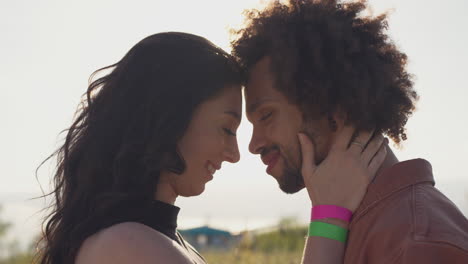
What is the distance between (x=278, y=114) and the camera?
10.9 ft

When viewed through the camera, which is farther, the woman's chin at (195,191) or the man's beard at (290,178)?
the man's beard at (290,178)

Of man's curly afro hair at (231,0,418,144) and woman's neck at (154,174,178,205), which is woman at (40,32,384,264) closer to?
woman's neck at (154,174,178,205)

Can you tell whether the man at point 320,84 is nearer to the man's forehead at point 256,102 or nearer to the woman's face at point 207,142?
the man's forehead at point 256,102

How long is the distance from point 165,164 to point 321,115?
80 cm

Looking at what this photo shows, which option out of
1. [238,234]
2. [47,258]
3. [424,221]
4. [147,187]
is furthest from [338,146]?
[238,234]

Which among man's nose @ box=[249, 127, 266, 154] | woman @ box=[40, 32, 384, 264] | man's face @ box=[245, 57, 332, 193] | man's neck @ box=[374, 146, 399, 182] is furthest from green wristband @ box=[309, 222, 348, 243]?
man's nose @ box=[249, 127, 266, 154]

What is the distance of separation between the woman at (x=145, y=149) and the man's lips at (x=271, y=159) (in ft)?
0.87

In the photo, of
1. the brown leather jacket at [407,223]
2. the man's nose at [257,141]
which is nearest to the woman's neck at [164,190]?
the man's nose at [257,141]

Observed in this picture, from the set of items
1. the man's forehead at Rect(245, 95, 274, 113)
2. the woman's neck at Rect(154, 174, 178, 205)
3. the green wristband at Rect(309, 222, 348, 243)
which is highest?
the man's forehead at Rect(245, 95, 274, 113)

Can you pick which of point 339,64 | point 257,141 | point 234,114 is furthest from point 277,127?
point 339,64

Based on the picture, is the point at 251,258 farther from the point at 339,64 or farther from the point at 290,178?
the point at 339,64

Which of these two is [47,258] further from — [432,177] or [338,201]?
[432,177]

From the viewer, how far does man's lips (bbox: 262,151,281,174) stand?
3402mm

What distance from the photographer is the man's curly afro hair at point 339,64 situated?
10.4 ft
